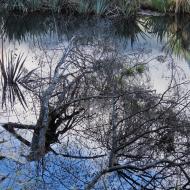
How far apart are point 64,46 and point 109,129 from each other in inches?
107

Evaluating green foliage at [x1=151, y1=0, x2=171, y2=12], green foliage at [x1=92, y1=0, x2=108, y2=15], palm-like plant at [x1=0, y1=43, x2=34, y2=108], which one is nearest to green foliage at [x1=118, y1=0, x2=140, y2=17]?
green foliage at [x1=92, y1=0, x2=108, y2=15]

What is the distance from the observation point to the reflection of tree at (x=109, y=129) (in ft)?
15.1

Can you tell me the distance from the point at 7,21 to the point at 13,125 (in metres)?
6.40

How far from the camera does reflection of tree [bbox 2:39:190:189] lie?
4.60 metres

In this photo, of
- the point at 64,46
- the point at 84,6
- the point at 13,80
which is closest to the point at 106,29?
the point at 84,6

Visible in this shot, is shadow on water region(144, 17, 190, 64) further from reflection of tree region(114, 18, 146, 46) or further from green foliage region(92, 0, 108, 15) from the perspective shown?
green foliage region(92, 0, 108, 15)

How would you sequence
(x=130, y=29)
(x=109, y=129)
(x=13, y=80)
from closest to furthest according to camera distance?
(x=109, y=129)
(x=13, y=80)
(x=130, y=29)

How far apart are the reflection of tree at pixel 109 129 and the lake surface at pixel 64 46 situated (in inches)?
6.4

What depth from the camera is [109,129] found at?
16.5 feet

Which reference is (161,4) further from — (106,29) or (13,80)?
(13,80)

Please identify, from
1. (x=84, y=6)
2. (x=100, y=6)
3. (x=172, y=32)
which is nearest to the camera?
(x=172, y=32)

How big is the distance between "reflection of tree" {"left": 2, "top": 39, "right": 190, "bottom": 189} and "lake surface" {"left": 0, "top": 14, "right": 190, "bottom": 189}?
162 millimetres

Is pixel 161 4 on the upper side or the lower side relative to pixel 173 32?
upper

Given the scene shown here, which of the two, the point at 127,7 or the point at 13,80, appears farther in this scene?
the point at 127,7
